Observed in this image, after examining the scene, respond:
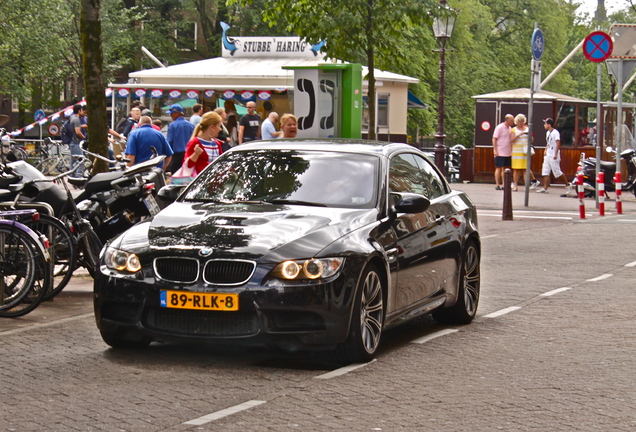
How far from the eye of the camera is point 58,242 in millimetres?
10094

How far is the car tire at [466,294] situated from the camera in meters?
9.27

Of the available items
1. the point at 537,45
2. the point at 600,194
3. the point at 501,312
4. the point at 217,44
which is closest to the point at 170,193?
the point at 501,312

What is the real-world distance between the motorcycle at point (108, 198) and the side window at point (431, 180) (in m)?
2.87

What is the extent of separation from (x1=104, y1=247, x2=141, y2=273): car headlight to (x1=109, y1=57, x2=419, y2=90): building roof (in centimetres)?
2362

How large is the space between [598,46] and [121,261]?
57.7 feet

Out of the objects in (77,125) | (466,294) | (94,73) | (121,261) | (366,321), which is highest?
(94,73)

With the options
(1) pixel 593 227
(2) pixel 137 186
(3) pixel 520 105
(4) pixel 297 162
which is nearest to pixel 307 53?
(3) pixel 520 105

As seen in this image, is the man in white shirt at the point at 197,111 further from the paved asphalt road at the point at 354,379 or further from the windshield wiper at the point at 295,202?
the windshield wiper at the point at 295,202

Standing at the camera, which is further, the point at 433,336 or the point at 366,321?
the point at 433,336

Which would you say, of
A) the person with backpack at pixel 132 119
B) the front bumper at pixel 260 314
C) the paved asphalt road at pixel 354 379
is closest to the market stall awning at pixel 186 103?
the person with backpack at pixel 132 119

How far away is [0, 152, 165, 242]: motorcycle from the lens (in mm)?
10797

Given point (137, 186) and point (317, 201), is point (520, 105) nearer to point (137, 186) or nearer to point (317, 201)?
point (137, 186)

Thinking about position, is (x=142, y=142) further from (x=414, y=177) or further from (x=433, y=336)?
(x=433, y=336)

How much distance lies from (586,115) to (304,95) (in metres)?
17.8
